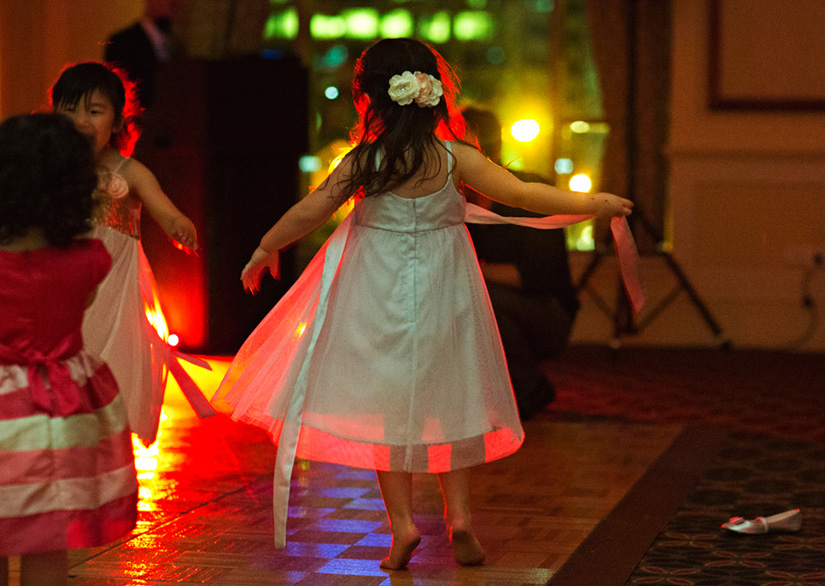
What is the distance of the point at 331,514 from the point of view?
124 inches

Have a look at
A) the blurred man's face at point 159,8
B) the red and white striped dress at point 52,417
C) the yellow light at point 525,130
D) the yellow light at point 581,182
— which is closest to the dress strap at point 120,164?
the red and white striped dress at point 52,417

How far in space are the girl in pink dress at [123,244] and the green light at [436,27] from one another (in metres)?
5.31

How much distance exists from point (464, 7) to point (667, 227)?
2.15 meters

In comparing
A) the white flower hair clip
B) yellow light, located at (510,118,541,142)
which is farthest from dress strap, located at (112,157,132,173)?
yellow light, located at (510,118,541,142)

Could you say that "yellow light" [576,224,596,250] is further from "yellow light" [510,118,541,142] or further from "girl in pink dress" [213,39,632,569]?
"girl in pink dress" [213,39,632,569]

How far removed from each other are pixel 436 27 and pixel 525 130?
42.6 inches

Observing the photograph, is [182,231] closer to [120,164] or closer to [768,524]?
[120,164]

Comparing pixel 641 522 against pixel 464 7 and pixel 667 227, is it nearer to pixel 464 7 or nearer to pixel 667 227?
pixel 667 227

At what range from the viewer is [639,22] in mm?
7703

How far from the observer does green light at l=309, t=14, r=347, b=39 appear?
8328mm

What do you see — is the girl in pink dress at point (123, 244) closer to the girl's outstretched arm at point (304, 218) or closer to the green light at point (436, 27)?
the girl's outstretched arm at point (304, 218)

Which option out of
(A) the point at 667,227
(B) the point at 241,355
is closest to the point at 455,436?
(B) the point at 241,355
